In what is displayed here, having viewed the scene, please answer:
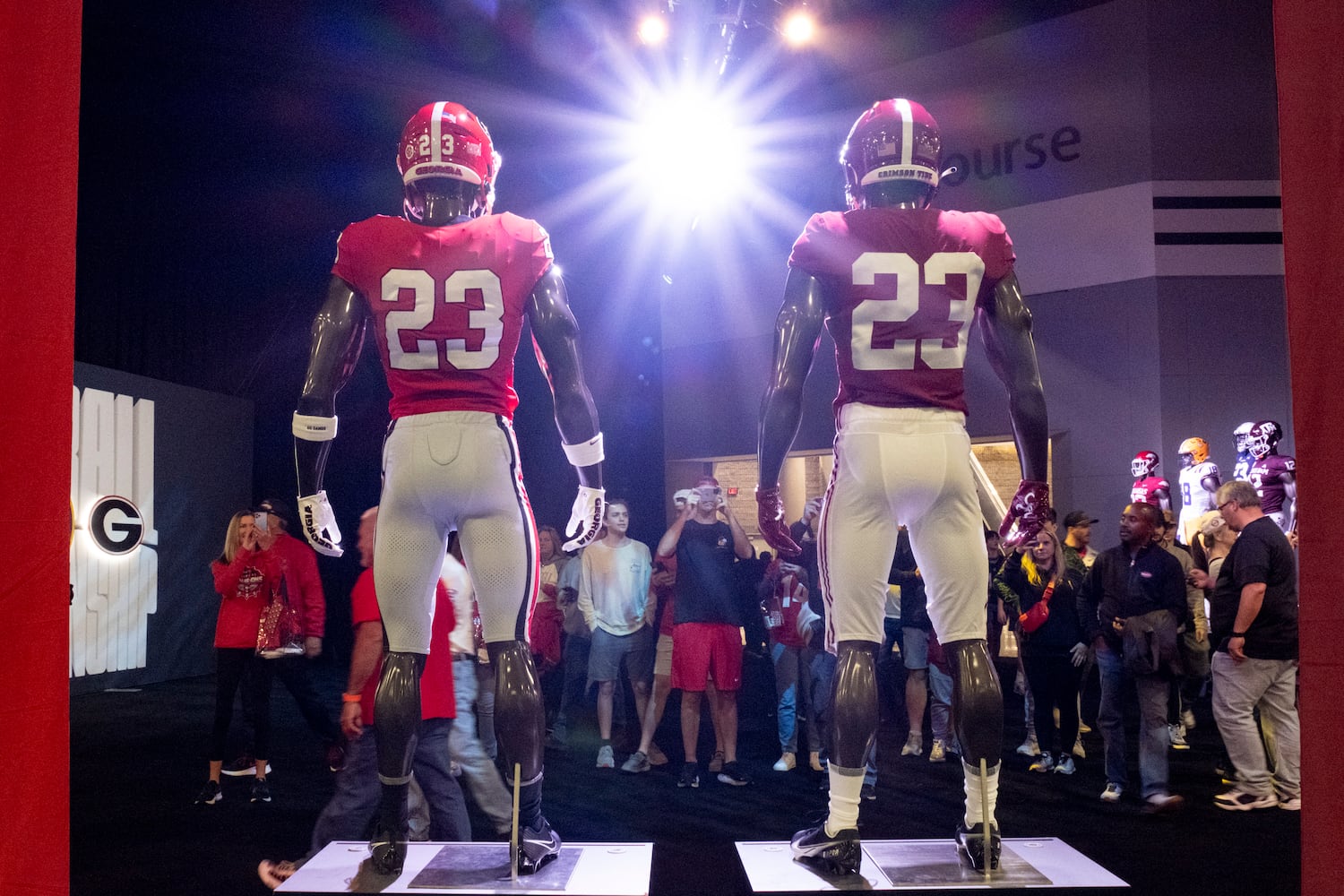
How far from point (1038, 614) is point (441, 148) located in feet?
16.4

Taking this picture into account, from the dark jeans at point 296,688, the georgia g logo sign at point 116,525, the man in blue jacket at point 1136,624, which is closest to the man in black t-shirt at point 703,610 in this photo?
the man in blue jacket at point 1136,624

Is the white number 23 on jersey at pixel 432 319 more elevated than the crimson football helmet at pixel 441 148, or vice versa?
the crimson football helmet at pixel 441 148

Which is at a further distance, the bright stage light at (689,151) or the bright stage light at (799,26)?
the bright stage light at (689,151)

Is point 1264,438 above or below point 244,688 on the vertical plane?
above

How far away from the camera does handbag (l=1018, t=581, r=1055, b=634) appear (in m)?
6.55

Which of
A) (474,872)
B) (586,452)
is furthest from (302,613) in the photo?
(586,452)

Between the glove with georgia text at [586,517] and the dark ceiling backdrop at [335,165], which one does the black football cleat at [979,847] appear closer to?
the glove with georgia text at [586,517]

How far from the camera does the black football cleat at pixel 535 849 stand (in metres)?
3.32

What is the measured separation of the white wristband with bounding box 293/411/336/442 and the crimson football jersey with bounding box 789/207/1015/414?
1791 millimetres

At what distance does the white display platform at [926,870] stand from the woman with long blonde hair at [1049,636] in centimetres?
319

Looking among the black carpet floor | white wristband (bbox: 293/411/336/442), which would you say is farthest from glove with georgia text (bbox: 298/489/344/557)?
the black carpet floor

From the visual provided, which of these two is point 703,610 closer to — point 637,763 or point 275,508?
point 637,763

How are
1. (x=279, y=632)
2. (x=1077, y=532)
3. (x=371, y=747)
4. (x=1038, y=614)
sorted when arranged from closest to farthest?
(x=371, y=747), (x=279, y=632), (x=1038, y=614), (x=1077, y=532)

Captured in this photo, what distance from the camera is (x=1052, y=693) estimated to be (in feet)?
22.2
